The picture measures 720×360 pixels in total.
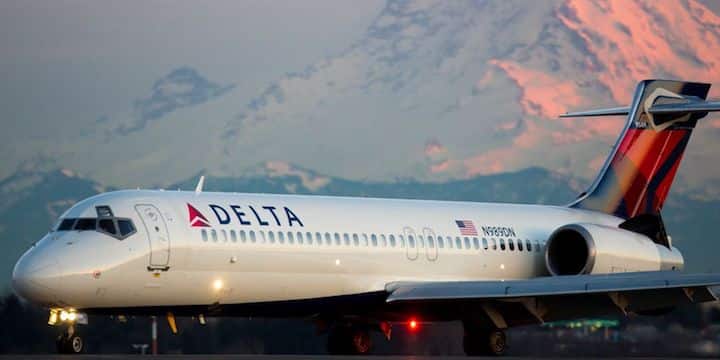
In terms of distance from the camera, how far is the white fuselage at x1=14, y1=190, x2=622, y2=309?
102 ft

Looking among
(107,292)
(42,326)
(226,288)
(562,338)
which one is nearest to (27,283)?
(107,292)

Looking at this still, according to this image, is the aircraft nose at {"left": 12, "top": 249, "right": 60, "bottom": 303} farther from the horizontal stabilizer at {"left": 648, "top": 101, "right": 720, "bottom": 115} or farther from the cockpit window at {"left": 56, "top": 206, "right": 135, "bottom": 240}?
the horizontal stabilizer at {"left": 648, "top": 101, "right": 720, "bottom": 115}

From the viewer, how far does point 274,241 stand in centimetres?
3362

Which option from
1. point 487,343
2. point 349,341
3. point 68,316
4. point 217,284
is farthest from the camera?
point 349,341

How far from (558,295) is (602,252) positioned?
3.83 meters

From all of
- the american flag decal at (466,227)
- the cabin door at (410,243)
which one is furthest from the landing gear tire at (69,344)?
the american flag decal at (466,227)

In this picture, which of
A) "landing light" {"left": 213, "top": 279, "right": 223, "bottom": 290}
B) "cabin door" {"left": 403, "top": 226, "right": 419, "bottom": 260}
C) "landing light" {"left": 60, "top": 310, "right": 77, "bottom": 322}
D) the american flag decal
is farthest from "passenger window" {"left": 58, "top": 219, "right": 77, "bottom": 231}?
the american flag decal

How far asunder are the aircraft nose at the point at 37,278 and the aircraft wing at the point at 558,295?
827 centimetres

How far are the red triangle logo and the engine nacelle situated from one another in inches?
403

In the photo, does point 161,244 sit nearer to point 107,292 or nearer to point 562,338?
point 107,292

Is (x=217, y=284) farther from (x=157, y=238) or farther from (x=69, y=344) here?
(x=69, y=344)

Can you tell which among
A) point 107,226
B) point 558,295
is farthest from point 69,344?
point 558,295

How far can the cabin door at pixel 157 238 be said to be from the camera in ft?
104

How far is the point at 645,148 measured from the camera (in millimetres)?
41938
